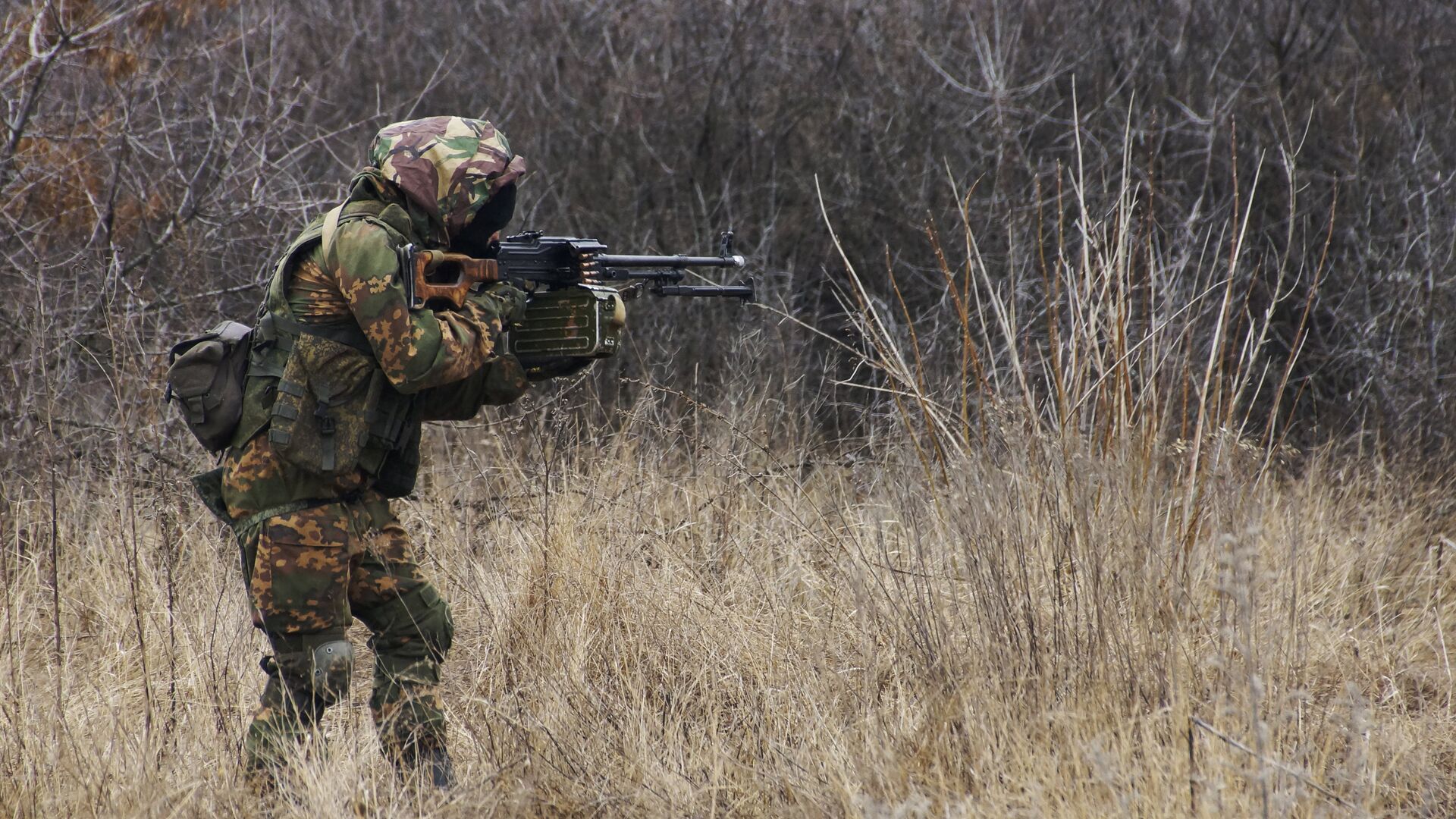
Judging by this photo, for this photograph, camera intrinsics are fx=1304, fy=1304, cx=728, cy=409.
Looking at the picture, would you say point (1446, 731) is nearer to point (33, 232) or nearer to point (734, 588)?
point (734, 588)

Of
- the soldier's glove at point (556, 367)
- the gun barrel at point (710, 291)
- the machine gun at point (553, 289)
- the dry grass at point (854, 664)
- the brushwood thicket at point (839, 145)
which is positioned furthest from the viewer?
the brushwood thicket at point (839, 145)

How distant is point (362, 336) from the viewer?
2893 mm

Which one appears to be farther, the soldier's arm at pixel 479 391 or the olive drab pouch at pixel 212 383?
the soldier's arm at pixel 479 391

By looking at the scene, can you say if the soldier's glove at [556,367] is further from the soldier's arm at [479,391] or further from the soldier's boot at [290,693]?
the soldier's boot at [290,693]

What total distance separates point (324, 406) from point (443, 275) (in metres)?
0.40

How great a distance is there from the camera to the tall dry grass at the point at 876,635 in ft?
8.85

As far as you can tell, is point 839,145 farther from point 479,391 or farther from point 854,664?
point 479,391

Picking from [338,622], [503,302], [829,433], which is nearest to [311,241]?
[503,302]

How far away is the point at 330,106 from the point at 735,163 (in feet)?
8.71

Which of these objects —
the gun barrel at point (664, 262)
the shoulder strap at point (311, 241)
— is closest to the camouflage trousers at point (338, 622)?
the shoulder strap at point (311, 241)

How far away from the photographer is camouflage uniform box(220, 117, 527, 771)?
2.78 m

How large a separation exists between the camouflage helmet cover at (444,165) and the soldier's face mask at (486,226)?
11 centimetres

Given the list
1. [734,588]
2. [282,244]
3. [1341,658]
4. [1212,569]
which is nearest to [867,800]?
[1212,569]

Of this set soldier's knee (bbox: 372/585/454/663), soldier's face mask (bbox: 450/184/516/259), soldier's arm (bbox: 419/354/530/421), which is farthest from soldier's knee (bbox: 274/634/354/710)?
soldier's face mask (bbox: 450/184/516/259)
